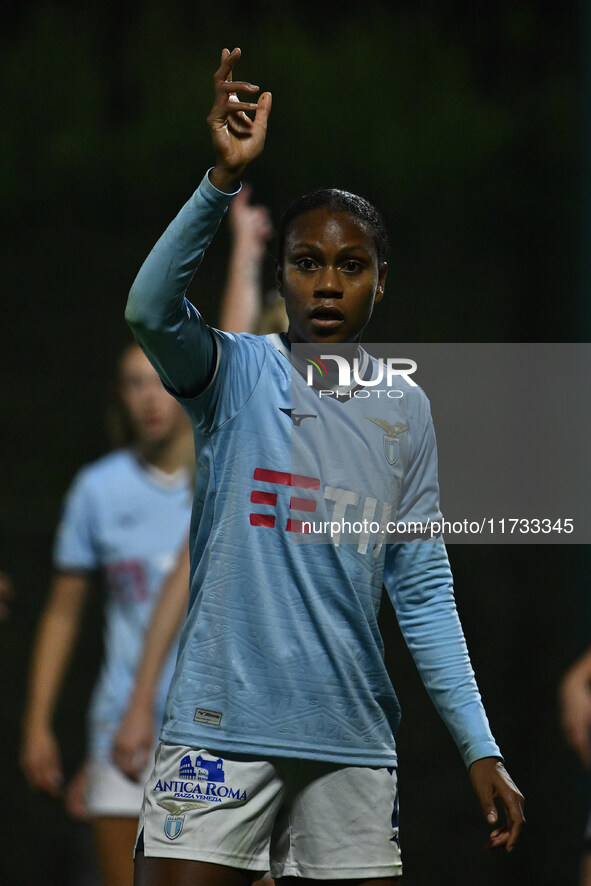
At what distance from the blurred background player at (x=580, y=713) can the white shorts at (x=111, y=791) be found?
4.29 feet

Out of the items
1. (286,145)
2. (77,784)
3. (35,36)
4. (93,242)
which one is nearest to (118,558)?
(77,784)

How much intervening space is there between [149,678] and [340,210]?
198cm

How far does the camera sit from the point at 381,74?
4352mm

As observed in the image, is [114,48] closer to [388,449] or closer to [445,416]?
[445,416]

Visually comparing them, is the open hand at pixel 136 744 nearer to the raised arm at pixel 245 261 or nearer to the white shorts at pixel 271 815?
the raised arm at pixel 245 261

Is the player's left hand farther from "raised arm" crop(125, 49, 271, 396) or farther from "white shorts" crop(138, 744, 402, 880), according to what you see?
"raised arm" crop(125, 49, 271, 396)

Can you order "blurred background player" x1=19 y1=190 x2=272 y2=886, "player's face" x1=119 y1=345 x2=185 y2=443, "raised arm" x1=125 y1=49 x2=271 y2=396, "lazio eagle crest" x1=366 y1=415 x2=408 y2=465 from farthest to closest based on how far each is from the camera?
"player's face" x1=119 y1=345 x2=185 y2=443
"blurred background player" x1=19 y1=190 x2=272 y2=886
"lazio eagle crest" x1=366 y1=415 x2=408 y2=465
"raised arm" x1=125 y1=49 x2=271 y2=396

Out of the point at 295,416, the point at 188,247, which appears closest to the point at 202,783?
the point at 295,416

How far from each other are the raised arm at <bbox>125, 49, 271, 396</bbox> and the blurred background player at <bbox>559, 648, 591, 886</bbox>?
2.34m

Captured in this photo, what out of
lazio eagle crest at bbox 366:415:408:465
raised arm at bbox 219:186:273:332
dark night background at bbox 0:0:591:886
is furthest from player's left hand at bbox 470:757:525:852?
raised arm at bbox 219:186:273:332

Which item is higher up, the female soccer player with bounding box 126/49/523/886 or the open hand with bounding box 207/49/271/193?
the open hand with bounding box 207/49/271/193

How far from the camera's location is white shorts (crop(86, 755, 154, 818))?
370 centimetres

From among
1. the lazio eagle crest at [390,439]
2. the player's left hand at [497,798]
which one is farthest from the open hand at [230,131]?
the player's left hand at [497,798]

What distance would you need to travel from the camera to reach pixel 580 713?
155 inches
